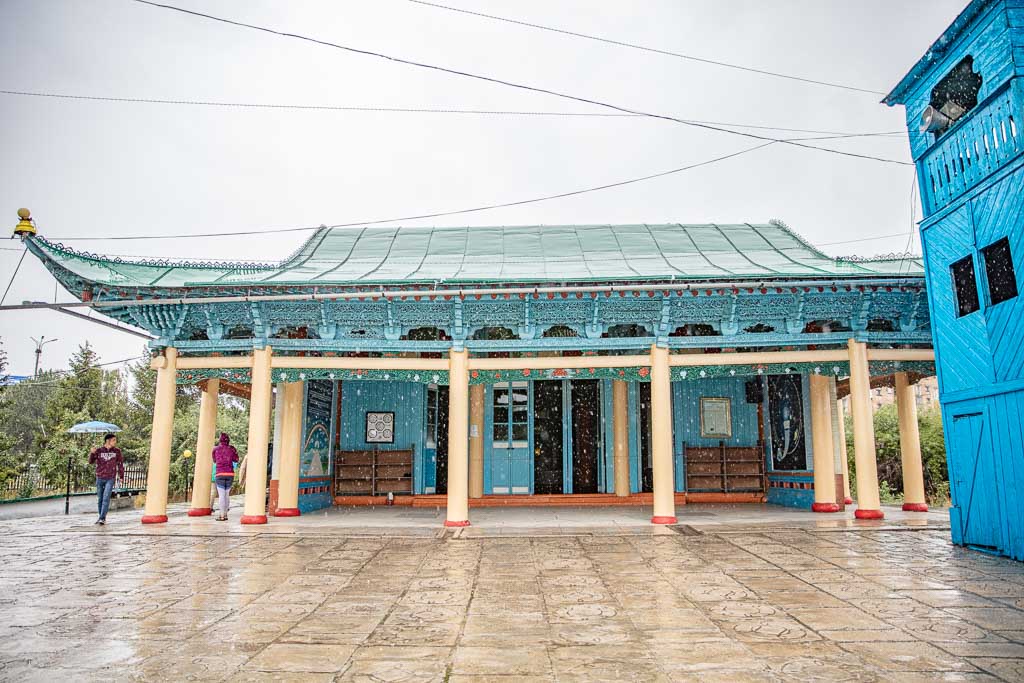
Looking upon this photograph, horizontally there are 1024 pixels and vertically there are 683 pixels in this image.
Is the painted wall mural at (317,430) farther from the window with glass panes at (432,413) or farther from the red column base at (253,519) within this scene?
the window with glass panes at (432,413)

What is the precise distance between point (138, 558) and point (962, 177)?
10511 mm

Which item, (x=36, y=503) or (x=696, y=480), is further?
(x=36, y=503)

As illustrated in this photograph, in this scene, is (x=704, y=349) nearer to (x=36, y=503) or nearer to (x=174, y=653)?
(x=174, y=653)

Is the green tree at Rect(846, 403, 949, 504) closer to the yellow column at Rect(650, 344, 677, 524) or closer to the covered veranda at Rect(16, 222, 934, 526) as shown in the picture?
the covered veranda at Rect(16, 222, 934, 526)

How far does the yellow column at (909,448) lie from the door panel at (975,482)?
3997mm

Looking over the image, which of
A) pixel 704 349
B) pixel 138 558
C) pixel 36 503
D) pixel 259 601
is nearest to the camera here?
pixel 259 601

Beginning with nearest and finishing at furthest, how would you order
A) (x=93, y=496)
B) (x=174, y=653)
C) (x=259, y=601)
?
(x=174, y=653)
(x=259, y=601)
(x=93, y=496)

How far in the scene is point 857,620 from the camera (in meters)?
4.54

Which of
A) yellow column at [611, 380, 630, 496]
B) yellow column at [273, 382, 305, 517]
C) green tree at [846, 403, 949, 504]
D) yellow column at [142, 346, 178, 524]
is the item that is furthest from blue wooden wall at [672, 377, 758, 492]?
yellow column at [142, 346, 178, 524]

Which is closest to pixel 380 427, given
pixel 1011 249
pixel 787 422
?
pixel 787 422

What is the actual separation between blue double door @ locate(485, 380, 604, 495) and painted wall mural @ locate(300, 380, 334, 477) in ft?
10.6

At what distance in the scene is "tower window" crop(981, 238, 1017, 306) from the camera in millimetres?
7020

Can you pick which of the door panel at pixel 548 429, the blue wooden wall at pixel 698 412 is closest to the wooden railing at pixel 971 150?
the blue wooden wall at pixel 698 412

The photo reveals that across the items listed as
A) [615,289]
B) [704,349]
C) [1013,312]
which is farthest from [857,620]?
[704,349]
